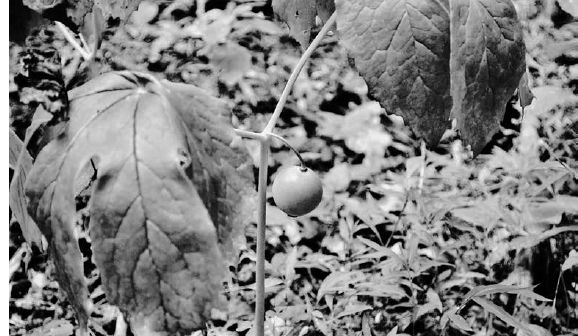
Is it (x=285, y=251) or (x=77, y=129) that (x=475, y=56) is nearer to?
(x=77, y=129)

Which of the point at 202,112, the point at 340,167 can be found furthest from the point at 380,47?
the point at 340,167

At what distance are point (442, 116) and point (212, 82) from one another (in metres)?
1.80

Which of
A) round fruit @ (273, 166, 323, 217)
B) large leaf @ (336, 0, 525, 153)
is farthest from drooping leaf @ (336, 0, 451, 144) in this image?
round fruit @ (273, 166, 323, 217)

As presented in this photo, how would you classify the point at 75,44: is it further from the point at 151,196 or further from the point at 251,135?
the point at 151,196

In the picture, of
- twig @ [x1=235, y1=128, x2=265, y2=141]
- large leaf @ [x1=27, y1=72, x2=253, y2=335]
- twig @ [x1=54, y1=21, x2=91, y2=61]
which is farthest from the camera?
twig @ [x1=54, y1=21, x2=91, y2=61]

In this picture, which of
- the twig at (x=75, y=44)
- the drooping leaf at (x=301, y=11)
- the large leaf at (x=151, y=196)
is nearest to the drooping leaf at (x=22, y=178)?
the large leaf at (x=151, y=196)

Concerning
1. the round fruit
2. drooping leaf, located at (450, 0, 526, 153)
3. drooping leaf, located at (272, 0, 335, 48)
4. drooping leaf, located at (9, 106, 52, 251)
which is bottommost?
the round fruit

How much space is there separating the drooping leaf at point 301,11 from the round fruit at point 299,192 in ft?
0.61

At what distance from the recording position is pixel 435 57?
574 millimetres

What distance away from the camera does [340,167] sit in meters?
2.04

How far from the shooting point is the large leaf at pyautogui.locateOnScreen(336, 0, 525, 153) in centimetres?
57

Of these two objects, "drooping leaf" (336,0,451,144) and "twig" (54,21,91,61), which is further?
"twig" (54,21,91,61)

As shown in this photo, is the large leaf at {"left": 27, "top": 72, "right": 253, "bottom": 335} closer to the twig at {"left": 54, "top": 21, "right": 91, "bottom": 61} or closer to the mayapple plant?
the mayapple plant

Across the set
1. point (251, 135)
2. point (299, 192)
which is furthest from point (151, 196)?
point (299, 192)
